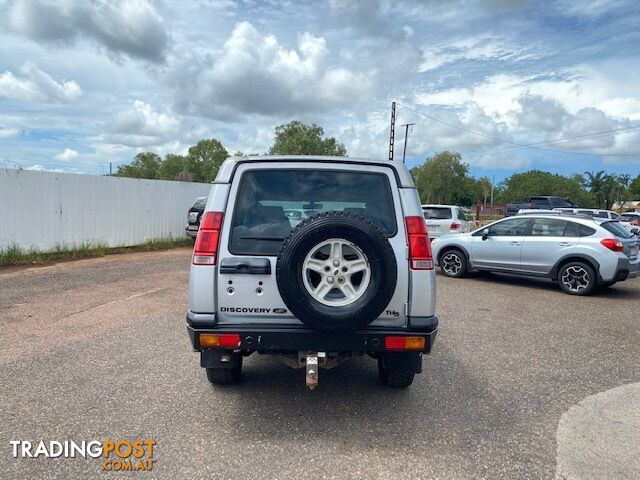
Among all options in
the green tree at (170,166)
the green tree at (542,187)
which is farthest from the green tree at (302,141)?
the green tree at (542,187)

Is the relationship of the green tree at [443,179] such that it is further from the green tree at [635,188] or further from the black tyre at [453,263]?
the black tyre at [453,263]

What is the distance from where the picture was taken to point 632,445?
324cm

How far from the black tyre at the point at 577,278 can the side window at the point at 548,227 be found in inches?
26.6

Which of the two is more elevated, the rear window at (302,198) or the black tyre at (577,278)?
the rear window at (302,198)

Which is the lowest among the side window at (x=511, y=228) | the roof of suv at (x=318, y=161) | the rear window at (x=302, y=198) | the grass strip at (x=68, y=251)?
the grass strip at (x=68, y=251)

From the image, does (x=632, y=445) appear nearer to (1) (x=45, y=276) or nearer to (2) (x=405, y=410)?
(2) (x=405, y=410)

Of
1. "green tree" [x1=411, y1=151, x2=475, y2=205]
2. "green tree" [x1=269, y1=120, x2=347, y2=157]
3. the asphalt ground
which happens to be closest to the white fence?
the asphalt ground

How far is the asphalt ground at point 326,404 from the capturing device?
9.68 feet

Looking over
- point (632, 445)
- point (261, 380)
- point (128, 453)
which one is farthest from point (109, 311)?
point (632, 445)

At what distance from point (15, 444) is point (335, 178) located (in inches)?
112

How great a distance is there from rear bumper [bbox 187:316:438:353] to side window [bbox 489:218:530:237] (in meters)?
7.32

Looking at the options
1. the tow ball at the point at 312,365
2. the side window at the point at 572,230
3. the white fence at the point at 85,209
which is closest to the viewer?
the tow ball at the point at 312,365

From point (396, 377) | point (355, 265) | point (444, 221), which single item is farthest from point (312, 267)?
point (444, 221)

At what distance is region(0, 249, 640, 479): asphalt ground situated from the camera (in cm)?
295
